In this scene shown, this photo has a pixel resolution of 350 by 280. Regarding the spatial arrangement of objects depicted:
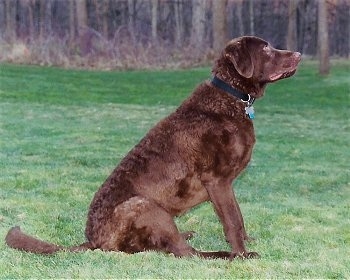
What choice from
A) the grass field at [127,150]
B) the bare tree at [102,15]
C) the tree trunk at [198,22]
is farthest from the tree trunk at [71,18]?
the grass field at [127,150]

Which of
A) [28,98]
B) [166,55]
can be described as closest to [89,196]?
[28,98]

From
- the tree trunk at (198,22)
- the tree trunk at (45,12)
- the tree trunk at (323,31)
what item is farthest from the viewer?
the tree trunk at (45,12)

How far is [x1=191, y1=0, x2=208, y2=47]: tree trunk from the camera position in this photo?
28.7m

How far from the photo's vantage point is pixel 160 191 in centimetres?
477

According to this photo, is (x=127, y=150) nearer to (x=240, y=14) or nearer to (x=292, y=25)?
(x=292, y=25)

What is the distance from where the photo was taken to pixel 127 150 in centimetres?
1052

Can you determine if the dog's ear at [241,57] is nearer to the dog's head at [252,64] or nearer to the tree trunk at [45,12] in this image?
the dog's head at [252,64]

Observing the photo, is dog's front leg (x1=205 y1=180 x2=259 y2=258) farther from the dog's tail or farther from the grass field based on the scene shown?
the dog's tail

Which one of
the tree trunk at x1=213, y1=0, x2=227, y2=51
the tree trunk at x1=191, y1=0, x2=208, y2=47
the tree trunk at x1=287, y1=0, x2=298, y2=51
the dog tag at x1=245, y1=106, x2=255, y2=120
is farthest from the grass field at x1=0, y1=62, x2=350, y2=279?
the tree trunk at x1=287, y1=0, x2=298, y2=51

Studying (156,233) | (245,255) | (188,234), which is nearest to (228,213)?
(245,255)

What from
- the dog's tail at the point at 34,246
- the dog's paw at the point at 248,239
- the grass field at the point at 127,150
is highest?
the dog's tail at the point at 34,246

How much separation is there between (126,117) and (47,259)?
10.3m

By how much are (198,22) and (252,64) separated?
25849 mm

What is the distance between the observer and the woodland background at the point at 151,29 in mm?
25594
